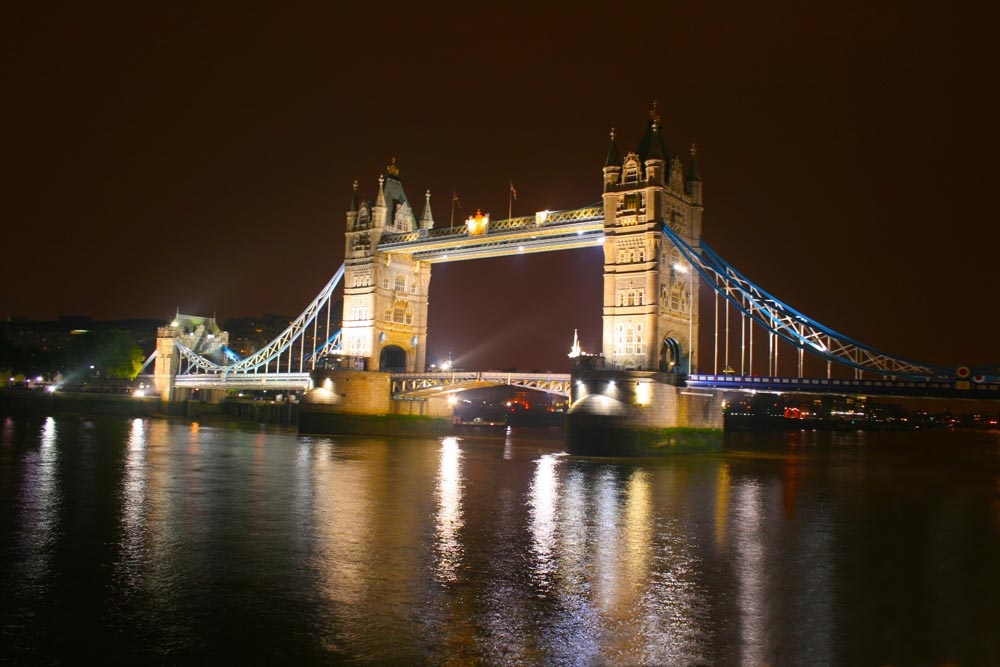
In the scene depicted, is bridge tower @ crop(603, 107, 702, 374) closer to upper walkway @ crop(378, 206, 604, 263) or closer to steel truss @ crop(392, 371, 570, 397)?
upper walkway @ crop(378, 206, 604, 263)

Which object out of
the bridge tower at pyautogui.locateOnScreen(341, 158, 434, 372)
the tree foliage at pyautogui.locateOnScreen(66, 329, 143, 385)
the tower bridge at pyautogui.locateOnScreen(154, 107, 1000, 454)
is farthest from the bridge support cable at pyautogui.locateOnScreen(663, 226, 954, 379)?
the tree foliage at pyautogui.locateOnScreen(66, 329, 143, 385)

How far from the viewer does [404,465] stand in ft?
109

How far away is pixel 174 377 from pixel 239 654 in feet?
252

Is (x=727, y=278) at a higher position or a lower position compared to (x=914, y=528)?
higher

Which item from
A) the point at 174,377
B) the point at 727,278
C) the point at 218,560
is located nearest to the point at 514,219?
the point at 727,278

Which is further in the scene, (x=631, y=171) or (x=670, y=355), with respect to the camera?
(x=670, y=355)

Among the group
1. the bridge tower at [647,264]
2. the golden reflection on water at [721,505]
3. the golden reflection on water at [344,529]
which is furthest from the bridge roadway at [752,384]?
the golden reflection on water at [344,529]

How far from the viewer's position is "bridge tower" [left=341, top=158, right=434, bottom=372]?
178ft

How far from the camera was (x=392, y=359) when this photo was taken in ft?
187

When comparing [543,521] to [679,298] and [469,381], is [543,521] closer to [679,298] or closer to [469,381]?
[679,298]

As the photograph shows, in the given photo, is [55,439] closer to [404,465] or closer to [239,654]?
[404,465]

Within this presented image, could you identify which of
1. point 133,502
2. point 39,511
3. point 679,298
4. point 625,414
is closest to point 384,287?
point 679,298

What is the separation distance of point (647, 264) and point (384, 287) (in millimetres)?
19659

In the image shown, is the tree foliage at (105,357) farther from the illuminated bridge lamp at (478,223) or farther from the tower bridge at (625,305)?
the illuminated bridge lamp at (478,223)
